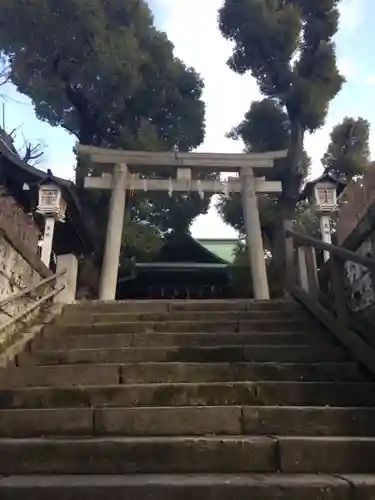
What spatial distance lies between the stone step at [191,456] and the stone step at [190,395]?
0.68 meters

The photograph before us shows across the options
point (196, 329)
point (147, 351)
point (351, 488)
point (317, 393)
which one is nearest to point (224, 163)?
point (196, 329)

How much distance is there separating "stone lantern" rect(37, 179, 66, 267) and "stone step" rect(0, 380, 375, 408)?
626cm

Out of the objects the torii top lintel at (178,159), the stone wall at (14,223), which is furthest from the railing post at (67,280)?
the torii top lintel at (178,159)

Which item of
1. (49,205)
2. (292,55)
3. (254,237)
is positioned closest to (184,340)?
(49,205)

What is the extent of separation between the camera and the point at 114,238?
995 cm

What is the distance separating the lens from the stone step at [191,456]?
271 centimetres

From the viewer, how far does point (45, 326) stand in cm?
545

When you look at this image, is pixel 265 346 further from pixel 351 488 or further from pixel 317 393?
pixel 351 488

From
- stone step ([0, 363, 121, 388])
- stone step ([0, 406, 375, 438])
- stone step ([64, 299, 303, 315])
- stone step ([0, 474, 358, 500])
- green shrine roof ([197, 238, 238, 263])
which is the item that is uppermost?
green shrine roof ([197, 238, 238, 263])

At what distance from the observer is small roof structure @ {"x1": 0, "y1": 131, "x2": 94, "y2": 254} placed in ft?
33.1

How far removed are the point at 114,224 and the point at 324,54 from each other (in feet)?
32.0

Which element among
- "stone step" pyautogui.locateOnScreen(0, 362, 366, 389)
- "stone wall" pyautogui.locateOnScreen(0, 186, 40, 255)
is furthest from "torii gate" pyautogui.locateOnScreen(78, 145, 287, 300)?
"stone step" pyautogui.locateOnScreen(0, 362, 366, 389)

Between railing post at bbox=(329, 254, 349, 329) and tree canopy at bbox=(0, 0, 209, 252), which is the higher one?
tree canopy at bbox=(0, 0, 209, 252)

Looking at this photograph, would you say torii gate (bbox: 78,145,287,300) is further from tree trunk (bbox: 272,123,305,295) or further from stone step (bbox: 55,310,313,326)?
stone step (bbox: 55,310,313,326)
